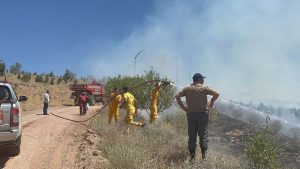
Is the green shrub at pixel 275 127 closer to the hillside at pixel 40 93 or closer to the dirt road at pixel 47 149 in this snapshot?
the dirt road at pixel 47 149

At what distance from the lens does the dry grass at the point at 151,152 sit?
31.0 ft

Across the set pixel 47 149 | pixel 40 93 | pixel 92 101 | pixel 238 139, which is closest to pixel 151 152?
pixel 47 149

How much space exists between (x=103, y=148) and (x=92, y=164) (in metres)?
1.48

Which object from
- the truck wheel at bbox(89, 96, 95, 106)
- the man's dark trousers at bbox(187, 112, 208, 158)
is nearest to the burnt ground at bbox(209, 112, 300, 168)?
the truck wheel at bbox(89, 96, 95, 106)

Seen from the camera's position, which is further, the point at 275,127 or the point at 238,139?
the point at 238,139

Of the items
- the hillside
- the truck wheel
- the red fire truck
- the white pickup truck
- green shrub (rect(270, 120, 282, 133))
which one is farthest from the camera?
the hillside

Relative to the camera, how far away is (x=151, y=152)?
11.4m

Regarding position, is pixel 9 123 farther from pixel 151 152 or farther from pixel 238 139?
pixel 238 139

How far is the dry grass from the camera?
9461mm

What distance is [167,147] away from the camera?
11.7 metres

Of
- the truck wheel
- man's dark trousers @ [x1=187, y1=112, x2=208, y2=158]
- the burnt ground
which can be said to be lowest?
the burnt ground

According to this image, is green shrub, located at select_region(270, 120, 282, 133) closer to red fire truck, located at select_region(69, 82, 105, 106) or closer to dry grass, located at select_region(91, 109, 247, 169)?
dry grass, located at select_region(91, 109, 247, 169)

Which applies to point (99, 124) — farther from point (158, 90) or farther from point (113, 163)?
point (113, 163)

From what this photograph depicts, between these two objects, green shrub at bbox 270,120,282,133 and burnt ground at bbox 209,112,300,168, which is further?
burnt ground at bbox 209,112,300,168
